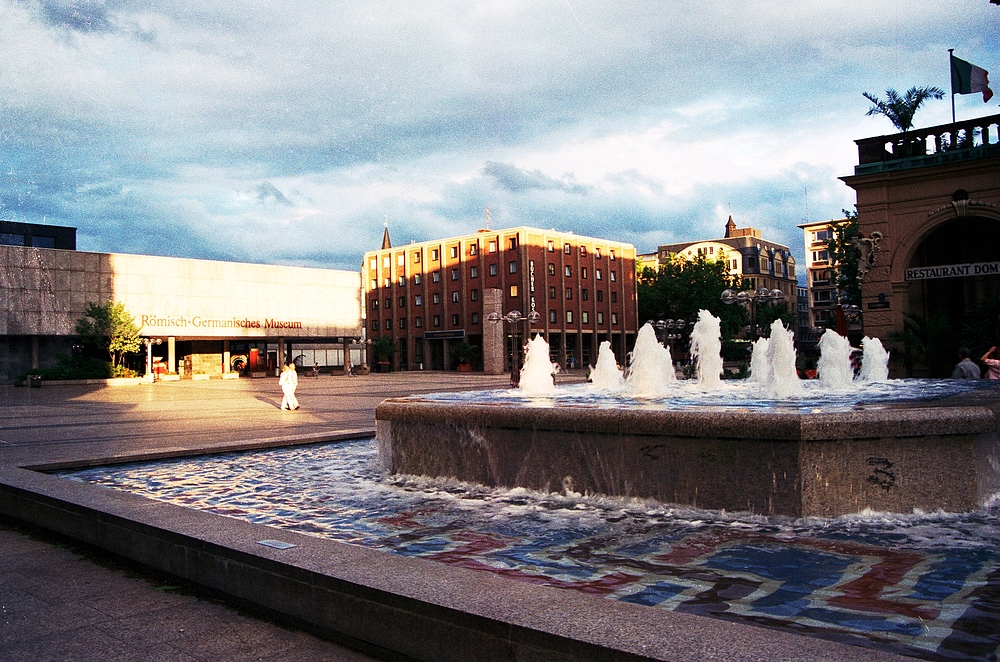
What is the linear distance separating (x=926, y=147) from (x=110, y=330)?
42204mm

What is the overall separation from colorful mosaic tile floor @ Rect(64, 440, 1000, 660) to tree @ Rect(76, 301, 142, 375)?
41335 millimetres

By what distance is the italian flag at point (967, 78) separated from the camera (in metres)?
24.3

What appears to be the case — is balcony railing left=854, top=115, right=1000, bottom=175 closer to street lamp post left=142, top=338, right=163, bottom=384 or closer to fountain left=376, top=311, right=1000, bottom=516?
fountain left=376, top=311, right=1000, bottom=516

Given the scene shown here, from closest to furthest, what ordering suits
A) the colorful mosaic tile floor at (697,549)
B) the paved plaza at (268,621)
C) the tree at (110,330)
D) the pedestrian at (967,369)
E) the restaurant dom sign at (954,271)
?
1. the paved plaza at (268,621)
2. the colorful mosaic tile floor at (697,549)
3. the pedestrian at (967,369)
4. the restaurant dom sign at (954,271)
5. the tree at (110,330)

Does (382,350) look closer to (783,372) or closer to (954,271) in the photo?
(954,271)

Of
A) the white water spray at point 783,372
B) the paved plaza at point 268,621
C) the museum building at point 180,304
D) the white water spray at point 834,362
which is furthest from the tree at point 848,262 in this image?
the museum building at point 180,304

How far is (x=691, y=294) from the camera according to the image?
75.3 m

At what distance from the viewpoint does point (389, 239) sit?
10562 cm

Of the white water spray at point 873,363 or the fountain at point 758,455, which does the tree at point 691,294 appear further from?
the fountain at point 758,455

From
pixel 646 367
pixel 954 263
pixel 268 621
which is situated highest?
pixel 954 263

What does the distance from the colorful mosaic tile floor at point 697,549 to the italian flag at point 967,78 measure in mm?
22103

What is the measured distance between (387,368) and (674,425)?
2764 inches

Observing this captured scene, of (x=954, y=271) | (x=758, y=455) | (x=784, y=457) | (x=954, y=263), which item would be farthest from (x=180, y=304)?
(x=784, y=457)

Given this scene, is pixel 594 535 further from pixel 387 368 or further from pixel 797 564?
pixel 387 368
